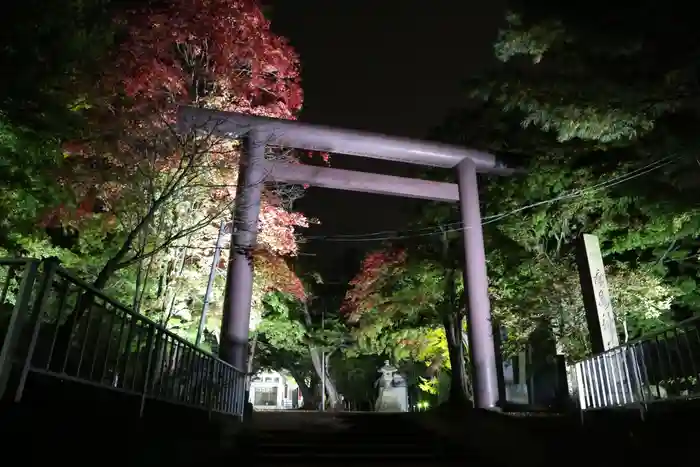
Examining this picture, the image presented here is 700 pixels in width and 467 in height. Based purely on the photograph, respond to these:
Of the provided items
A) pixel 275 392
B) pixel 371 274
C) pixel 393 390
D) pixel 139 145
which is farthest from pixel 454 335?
pixel 275 392

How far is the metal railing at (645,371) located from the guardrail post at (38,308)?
5.36m

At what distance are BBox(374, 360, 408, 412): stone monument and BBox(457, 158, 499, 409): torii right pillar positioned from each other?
76.3ft

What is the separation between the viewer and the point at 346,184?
1235cm

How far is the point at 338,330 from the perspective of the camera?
24891mm

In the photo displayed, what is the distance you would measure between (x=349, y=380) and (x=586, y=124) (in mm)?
26236

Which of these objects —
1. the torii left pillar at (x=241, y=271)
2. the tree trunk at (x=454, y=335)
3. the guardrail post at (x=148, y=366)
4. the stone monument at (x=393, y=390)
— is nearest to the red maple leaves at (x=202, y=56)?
the torii left pillar at (x=241, y=271)

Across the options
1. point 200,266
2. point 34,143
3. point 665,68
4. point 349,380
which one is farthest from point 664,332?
point 349,380

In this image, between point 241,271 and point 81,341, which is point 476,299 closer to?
point 241,271

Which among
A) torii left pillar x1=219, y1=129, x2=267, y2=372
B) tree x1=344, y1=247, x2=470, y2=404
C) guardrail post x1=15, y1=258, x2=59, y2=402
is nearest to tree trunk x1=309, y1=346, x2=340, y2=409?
tree x1=344, y1=247, x2=470, y2=404

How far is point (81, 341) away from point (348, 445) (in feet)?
16.3

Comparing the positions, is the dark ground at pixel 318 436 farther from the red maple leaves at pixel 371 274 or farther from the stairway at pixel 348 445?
the red maple leaves at pixel 371 274

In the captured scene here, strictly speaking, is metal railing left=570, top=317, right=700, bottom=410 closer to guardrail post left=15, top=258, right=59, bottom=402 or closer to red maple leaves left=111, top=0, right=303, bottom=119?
guardrail post left=15, top=258, right=59, bottom=402

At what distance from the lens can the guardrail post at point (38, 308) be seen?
3.09 meters

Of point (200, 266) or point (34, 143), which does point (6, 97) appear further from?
point (200, 266)
